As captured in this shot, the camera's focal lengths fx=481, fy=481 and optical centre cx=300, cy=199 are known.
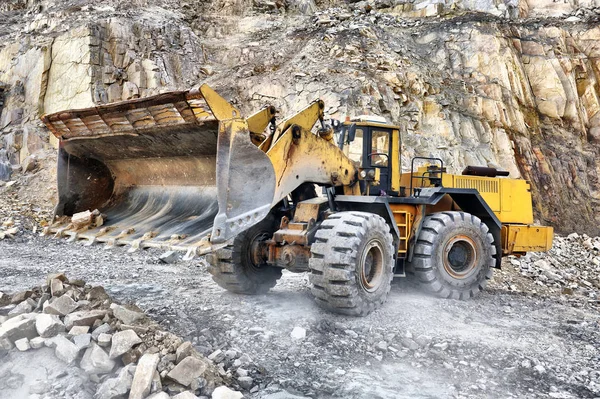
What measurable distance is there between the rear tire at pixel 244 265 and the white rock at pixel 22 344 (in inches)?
103

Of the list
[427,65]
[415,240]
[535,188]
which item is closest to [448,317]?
[415,240]

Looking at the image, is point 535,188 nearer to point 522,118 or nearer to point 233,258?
point 522,118

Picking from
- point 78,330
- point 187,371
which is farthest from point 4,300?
point 187,371

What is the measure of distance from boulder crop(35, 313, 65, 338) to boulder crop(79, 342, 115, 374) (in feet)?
1.47

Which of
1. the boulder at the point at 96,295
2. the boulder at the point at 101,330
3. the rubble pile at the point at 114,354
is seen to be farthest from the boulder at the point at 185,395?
the boulder at the point at 96,295

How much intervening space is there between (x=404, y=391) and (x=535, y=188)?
16.0 meters

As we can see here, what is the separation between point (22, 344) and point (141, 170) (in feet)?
9.15

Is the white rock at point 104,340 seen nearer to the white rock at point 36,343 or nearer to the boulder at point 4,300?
the white rock at point 36,343

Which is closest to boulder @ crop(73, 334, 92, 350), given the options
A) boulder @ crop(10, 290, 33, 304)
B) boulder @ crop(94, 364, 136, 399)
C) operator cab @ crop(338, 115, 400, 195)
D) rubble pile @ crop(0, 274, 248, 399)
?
rubble pile @ crop(0, 274, 248, 399)

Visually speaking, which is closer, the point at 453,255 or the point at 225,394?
the point at 225,394

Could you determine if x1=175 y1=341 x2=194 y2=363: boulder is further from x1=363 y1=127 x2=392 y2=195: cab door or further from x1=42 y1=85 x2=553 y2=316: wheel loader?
x1=363 y1=127 x2=392 y2=195: cab door

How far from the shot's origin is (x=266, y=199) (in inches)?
188

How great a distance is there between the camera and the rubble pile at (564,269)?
895 cm

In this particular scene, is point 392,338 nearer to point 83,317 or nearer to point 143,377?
point 143,377
